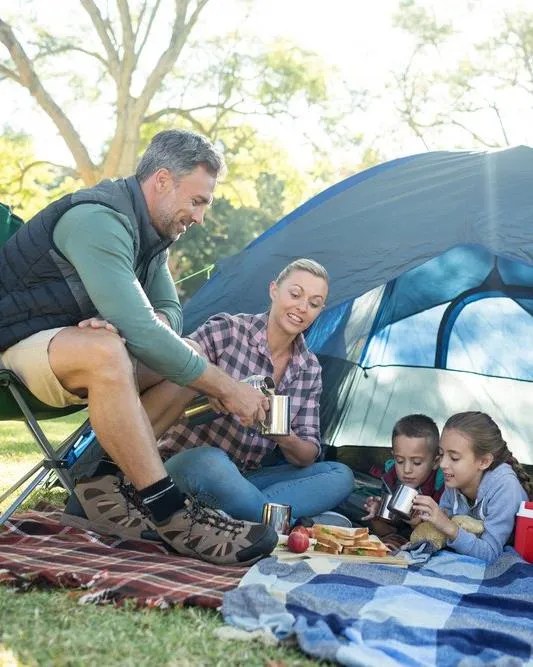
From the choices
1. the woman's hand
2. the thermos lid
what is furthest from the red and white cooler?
the woman's hand

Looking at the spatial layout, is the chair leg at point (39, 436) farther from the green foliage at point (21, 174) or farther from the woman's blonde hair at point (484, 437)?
the green foliage at point (21, 174)

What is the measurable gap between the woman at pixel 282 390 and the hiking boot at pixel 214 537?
1.84ft

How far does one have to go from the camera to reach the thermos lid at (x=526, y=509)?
3109 mm

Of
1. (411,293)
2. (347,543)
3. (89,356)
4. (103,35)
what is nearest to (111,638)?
(89,356)

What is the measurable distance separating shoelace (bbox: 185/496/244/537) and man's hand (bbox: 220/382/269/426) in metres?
0.32

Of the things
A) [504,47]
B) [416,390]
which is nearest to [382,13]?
[504,47]

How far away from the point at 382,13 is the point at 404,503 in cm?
1607

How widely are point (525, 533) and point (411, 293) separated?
5.47 ft

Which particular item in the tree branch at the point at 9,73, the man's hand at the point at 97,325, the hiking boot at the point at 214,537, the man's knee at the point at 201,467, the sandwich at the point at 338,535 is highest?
the tree branch at the point at 9,73

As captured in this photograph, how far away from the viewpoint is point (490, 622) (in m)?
2.30

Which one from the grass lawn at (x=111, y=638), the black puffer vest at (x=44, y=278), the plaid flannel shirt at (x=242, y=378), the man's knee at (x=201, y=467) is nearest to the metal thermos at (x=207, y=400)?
the plaid flannel shirt at (x=242, y=378)

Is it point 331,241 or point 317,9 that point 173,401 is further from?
point 317,9

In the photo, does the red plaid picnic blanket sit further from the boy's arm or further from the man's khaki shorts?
the boy's arm

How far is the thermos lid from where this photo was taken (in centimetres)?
311
